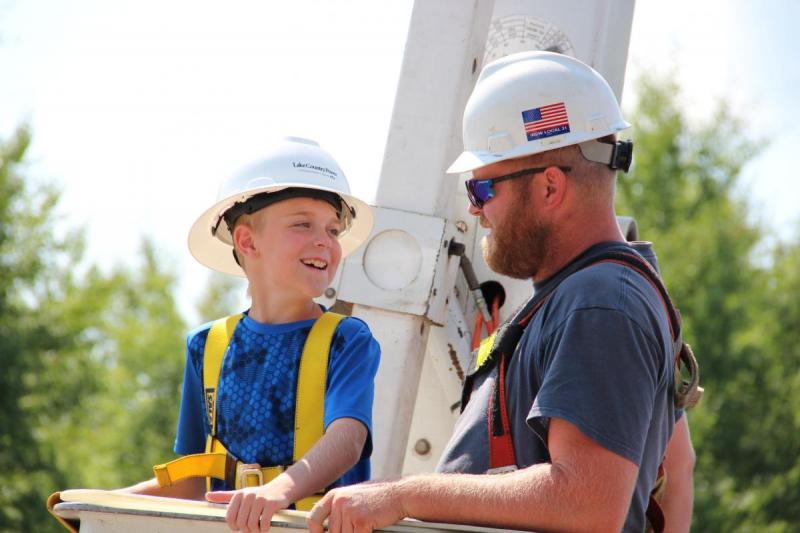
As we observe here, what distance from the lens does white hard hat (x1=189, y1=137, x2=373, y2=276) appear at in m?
3.35

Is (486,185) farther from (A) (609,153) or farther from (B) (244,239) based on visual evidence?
(B) (244,239)

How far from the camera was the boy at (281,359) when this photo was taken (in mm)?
3020

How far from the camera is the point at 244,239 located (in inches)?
137

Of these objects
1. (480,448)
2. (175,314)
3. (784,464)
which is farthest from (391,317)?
(175,314)

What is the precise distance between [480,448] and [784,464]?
20439 mm

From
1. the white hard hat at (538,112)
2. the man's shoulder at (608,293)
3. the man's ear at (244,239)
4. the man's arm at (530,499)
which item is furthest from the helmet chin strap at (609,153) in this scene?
the man's ear at (244,239)

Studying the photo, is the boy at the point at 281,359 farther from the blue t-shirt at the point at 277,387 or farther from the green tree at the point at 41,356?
the green tree at the point at 41,356

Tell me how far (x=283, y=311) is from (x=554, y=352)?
3.57 feet

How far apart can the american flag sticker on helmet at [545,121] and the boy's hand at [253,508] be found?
1064 millimetres

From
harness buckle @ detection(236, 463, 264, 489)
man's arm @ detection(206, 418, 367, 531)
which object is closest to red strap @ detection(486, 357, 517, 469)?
man's arm @ detection(206, 418, 367, 531)

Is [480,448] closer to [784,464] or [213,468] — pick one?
[213,468]

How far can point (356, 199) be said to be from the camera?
352 cm

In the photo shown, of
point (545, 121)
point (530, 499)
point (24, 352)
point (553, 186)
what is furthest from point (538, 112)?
point (24, 352)

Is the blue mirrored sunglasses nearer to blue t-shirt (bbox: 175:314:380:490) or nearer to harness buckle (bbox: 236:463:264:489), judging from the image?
blue t-shirt (bbox: 175:314:380:490)
